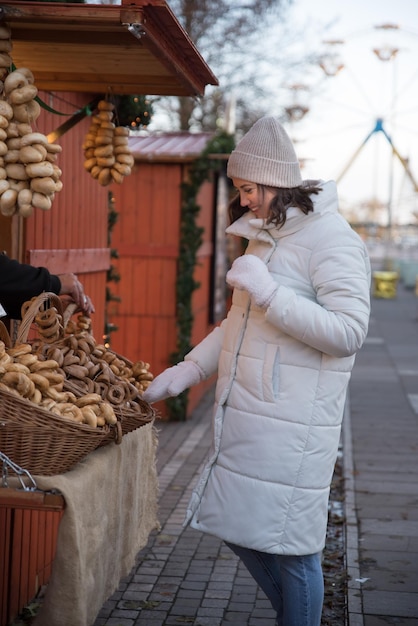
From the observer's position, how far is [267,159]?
373 cm

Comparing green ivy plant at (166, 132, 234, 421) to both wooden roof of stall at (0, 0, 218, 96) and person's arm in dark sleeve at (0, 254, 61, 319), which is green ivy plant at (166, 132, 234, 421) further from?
person's arm in dark sleeve at (0, 254, 61, 319)

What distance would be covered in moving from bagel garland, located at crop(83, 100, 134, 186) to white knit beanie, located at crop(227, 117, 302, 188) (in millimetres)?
1566

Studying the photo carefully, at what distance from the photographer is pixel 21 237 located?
5078 mm

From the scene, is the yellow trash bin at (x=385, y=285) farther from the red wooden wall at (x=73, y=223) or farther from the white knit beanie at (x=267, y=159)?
the white knit beanie at (x=267, y=159)

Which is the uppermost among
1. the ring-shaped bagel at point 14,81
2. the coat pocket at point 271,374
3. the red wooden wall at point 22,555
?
the ring-shaped bagel at point 14,81

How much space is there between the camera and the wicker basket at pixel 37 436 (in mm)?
3047

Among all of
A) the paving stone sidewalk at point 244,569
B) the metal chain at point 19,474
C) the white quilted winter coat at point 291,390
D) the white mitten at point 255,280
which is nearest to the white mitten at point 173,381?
the white quilted winter coat at point 291,390

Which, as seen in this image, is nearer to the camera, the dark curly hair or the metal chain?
the metal chain

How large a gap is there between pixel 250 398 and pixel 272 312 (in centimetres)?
35

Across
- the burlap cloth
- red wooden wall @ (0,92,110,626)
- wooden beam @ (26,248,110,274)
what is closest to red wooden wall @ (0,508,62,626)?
red wooden wall @ (0,92,110,626)

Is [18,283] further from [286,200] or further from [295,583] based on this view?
[295,583]

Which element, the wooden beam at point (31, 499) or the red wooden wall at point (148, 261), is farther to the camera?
the red wooden wall at point (148, 261)

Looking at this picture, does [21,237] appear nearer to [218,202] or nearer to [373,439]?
[373,439]

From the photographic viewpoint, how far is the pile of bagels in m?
3.40
